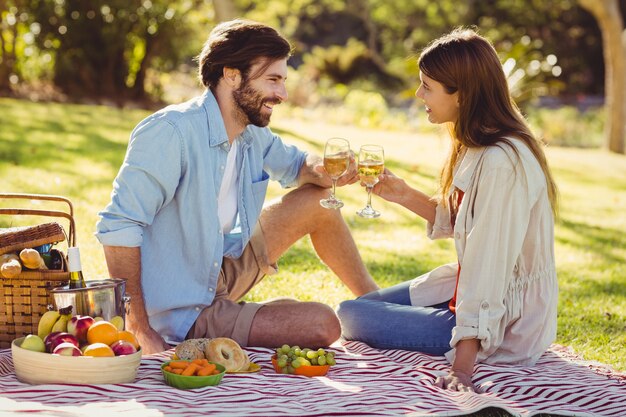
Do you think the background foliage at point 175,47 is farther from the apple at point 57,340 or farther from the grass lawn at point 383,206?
the apple at point 57,340

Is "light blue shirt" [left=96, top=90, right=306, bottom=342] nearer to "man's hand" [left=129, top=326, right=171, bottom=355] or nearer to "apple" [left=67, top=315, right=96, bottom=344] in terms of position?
"man's hand" [left=129, top=326, right=171, bottom=355]

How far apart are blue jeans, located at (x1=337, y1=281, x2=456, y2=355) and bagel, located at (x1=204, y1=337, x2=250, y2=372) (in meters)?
0.81

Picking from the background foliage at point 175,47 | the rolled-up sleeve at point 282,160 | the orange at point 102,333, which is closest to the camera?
the orange at point 102,333

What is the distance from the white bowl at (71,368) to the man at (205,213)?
1.85 ft

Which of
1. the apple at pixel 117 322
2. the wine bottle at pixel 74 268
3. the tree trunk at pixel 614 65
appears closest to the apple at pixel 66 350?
the apple at pixel 117 322

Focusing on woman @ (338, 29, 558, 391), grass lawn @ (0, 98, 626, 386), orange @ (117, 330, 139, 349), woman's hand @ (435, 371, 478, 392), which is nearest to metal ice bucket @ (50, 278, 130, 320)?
orange @ (117, 330, 139, 349)

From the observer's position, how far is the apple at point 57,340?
11.3ft

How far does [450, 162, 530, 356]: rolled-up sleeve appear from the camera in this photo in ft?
12.3

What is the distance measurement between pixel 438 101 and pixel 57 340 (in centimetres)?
199

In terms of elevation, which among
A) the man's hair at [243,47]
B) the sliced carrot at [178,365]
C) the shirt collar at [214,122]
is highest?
the man's hair at [243,47]

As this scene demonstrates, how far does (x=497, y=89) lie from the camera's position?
3943mm

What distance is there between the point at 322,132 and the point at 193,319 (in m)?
9.98

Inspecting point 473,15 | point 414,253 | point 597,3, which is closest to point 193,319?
point 414,253

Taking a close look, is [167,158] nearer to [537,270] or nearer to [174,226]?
[174,226]
